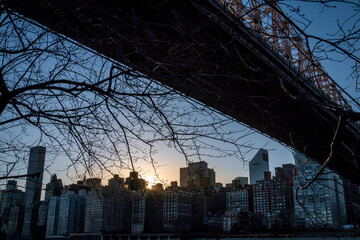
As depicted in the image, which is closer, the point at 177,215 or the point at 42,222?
the point at 177,215

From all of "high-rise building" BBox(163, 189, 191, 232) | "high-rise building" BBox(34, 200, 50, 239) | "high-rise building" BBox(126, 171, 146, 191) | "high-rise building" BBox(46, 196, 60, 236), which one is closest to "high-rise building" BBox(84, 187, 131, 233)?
"high-rise building" BBox(163, 189, 191, 232)

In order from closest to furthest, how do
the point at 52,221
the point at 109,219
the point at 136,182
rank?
1. the point at 136,182
2. the point at 109,219
3. the point at 52,221

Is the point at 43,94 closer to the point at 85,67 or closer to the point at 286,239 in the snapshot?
the point at 85,67

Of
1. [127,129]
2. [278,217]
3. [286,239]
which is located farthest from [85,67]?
[278,217]

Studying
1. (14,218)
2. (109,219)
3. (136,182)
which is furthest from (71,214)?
(136,182)

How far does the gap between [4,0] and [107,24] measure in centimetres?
78

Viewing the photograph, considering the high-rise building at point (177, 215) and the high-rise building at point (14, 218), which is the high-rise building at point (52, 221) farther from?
the high-rise building at point (14, 218)

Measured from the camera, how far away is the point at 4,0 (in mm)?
2674

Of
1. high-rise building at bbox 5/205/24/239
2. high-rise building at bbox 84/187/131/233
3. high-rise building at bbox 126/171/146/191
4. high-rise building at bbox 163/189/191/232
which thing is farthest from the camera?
high-rise building at bbox 84/187/131/233

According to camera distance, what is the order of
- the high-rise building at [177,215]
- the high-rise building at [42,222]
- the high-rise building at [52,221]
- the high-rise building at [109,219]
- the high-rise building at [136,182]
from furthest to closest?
1. the high-rise building at [52,221]
2. the high-rise building at [42,222]
3. the high-rise building at [109,219]
4. the high-rise building at [177,215]
5. the high-rise building at [136,182]

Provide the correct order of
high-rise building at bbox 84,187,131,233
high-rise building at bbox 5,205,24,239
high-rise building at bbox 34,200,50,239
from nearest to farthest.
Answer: high-rise building at bbox 5,205,24,239 → high-rise building at bbox 84,187,131,233 → high-rise building at bbox 34,200,50,239

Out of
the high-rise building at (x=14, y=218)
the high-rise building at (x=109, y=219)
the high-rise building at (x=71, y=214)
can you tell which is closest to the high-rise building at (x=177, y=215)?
the high-rise building at (x=109, y=219)

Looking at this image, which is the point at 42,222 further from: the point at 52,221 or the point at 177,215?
the point at 177,215

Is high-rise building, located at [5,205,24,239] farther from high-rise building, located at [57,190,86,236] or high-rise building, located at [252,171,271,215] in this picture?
high-rise building, located at [252,171,271,215]
